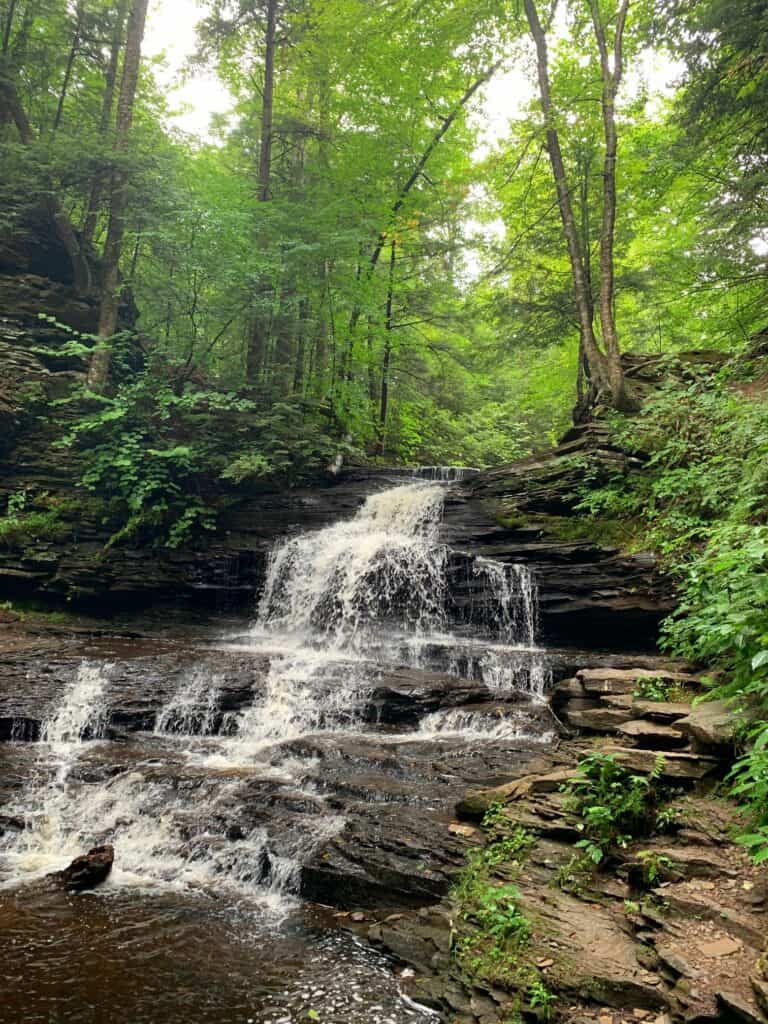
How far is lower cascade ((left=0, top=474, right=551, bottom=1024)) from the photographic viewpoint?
Answer: 499 centimetres

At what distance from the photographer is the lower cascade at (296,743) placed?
16.4ft

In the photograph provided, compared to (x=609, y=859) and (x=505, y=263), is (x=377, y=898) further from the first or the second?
(x=505, y=263)

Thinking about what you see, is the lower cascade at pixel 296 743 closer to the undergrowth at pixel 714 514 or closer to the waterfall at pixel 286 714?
the waterfall at pixel 286 714

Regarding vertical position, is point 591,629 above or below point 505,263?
below

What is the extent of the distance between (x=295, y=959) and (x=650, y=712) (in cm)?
374

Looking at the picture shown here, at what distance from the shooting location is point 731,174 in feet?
38.9

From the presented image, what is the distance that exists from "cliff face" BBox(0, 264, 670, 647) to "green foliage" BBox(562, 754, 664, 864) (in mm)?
5202

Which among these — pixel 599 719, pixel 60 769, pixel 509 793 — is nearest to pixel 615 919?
pixel 509 793

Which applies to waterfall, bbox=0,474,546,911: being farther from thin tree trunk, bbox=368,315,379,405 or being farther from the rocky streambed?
thin tree trunk, bbox=368,315,379,405

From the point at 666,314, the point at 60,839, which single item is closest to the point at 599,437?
the point at 666,314

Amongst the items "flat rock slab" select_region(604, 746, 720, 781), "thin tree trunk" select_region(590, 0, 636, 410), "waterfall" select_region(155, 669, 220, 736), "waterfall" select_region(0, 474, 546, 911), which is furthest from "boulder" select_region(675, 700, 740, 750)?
"thin tree trunk" select_region(590, 0, 636, 410)

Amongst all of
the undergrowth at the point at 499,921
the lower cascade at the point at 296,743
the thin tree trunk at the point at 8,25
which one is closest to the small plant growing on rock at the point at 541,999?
the undergrowth at the point at 499,921

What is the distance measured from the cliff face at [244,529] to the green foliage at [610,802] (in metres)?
5.20

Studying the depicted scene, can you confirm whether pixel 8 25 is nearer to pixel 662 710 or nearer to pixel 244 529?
pixel 244 529
